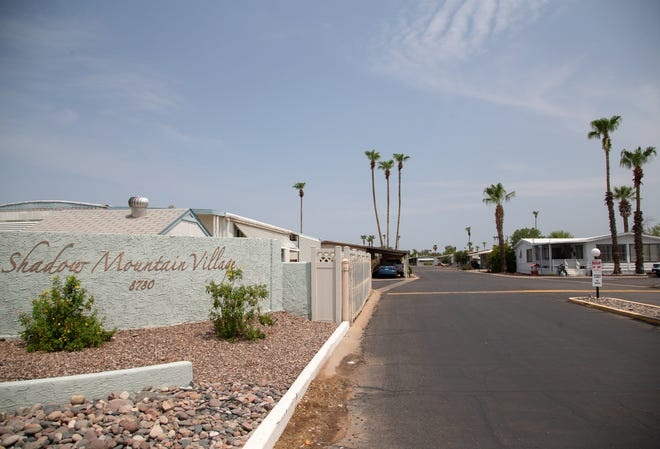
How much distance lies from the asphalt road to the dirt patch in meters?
0.16

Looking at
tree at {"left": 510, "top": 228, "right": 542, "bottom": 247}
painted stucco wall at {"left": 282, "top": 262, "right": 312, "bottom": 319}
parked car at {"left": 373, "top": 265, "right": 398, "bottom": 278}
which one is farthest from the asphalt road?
tree at {"left": 510, "top": 228, "right": 542, "bottom": 247}

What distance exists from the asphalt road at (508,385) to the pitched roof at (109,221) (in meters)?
6.93

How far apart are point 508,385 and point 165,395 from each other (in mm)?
4775

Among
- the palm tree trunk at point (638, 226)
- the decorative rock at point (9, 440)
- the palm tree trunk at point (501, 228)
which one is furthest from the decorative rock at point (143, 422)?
the palm tree trunk at point (501, 228)

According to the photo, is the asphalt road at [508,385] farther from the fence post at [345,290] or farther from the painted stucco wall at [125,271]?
the painted stucco wall at [125,271]

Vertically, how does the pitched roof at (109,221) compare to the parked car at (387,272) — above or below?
above

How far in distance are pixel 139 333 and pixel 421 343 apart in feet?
18.9

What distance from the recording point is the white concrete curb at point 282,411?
4.65 m

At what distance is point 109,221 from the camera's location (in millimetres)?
14586

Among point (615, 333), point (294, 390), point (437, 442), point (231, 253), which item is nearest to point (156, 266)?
point (231, 253)

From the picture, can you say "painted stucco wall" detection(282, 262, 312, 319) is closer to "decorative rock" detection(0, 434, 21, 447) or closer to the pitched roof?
the pitched roof

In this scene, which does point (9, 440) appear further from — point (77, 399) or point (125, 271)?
point (125, 271)

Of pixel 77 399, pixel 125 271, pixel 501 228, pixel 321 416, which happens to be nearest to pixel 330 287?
pixel 125 271

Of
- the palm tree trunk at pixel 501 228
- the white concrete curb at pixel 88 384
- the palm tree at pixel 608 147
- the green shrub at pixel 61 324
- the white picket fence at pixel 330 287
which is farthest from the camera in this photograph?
the palm tree trunk at pixel 501 228
